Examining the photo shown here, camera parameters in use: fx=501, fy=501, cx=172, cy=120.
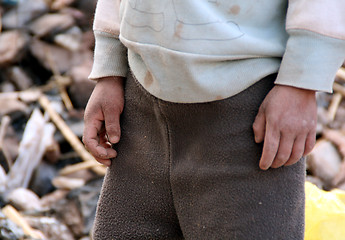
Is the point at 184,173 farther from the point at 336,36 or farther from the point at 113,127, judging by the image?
the point at 336,36

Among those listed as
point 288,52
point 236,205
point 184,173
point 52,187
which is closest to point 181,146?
point 184,173

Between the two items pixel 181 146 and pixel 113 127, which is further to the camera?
pixel 113 127

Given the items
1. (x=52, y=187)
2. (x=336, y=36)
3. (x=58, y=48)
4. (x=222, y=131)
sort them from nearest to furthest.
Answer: (x=336, y=36) < (x=222, y=131) < (x=52, y=187) < (x=58, y=48)

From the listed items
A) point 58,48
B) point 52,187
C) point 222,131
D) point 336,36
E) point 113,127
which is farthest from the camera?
point 58,48

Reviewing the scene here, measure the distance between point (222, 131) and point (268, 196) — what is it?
0.15 metres

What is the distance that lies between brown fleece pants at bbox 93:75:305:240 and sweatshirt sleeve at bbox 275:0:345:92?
0.25ft

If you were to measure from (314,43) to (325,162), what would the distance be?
1.84 metres

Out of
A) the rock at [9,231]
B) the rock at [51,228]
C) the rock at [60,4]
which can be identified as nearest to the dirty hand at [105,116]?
the rock at [9,231]

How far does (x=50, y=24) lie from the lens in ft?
12.4

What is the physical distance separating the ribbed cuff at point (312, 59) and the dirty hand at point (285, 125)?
0.07ft

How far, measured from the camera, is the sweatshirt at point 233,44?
34.8 inches

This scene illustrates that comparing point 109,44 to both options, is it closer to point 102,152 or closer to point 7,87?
point 102,152

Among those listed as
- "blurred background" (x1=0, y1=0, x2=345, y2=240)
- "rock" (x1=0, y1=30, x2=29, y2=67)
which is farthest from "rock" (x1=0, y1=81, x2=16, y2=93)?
"rock" (x1=0, y1=30, x2=29, y2=67)

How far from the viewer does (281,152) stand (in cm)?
93
